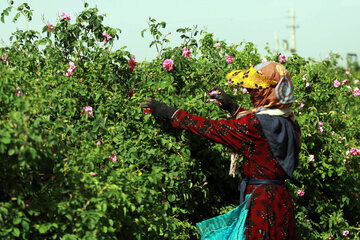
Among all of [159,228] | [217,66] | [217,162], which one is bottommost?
[159,228]

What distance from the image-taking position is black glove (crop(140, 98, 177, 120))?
2.98 metres

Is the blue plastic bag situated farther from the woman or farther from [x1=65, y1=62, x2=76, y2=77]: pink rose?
[x1=65, y1=62, x2=76, y2=77]: pink rose

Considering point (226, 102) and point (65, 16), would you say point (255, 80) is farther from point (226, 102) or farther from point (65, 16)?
point (65, 16)

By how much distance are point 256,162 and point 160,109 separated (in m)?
0.63

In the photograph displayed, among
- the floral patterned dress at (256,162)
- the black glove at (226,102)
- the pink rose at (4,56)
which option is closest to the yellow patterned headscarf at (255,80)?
the floral patterned dress at (256,162)

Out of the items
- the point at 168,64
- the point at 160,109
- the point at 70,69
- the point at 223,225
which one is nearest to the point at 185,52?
the point at 168,64

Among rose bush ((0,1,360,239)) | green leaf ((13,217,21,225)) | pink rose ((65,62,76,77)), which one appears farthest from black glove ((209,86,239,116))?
green leaf ((13,217,21,225))

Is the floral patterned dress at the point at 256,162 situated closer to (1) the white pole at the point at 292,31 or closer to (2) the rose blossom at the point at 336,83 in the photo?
(2) the rose blossom at the point at 336,83

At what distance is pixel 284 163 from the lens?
2961mm

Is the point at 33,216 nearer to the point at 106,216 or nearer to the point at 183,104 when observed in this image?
the point at 106,216

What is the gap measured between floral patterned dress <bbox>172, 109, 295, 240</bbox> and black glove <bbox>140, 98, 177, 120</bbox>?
0.04m

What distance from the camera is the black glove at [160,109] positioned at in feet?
9.79

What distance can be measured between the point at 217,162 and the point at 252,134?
796mm

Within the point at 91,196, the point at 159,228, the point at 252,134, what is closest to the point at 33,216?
the point at 91,196
